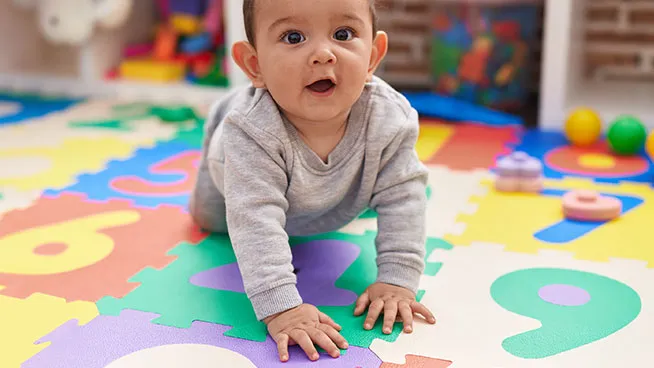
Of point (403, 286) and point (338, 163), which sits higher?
point (338, 163)

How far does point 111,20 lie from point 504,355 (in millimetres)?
1471

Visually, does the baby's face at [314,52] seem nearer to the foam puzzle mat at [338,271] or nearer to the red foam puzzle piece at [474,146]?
the foam puzzle mat at [338,271]

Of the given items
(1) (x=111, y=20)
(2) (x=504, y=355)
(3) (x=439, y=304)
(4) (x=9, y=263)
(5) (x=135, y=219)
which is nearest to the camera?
(2) (x=504, y=355)

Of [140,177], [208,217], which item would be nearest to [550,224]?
[208,217]

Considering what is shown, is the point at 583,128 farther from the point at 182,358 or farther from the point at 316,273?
the point at 182,358

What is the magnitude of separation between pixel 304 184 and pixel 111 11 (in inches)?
47.9

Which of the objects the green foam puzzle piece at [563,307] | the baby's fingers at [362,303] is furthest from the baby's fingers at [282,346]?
the green foam puzzle piece at [563,307]

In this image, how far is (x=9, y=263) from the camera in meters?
0.99

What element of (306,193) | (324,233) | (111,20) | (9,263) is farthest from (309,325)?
(111,20)

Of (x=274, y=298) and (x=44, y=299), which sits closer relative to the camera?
(x=274, y=298)

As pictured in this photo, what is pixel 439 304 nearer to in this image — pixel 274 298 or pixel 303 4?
pixel 274 298

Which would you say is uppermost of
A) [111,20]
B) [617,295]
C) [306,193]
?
[111,20]

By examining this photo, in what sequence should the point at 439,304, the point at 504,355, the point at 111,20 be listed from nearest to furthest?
the point at 504,355 < the point at 439,304 < the point at 111,20

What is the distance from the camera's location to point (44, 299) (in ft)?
2.88
